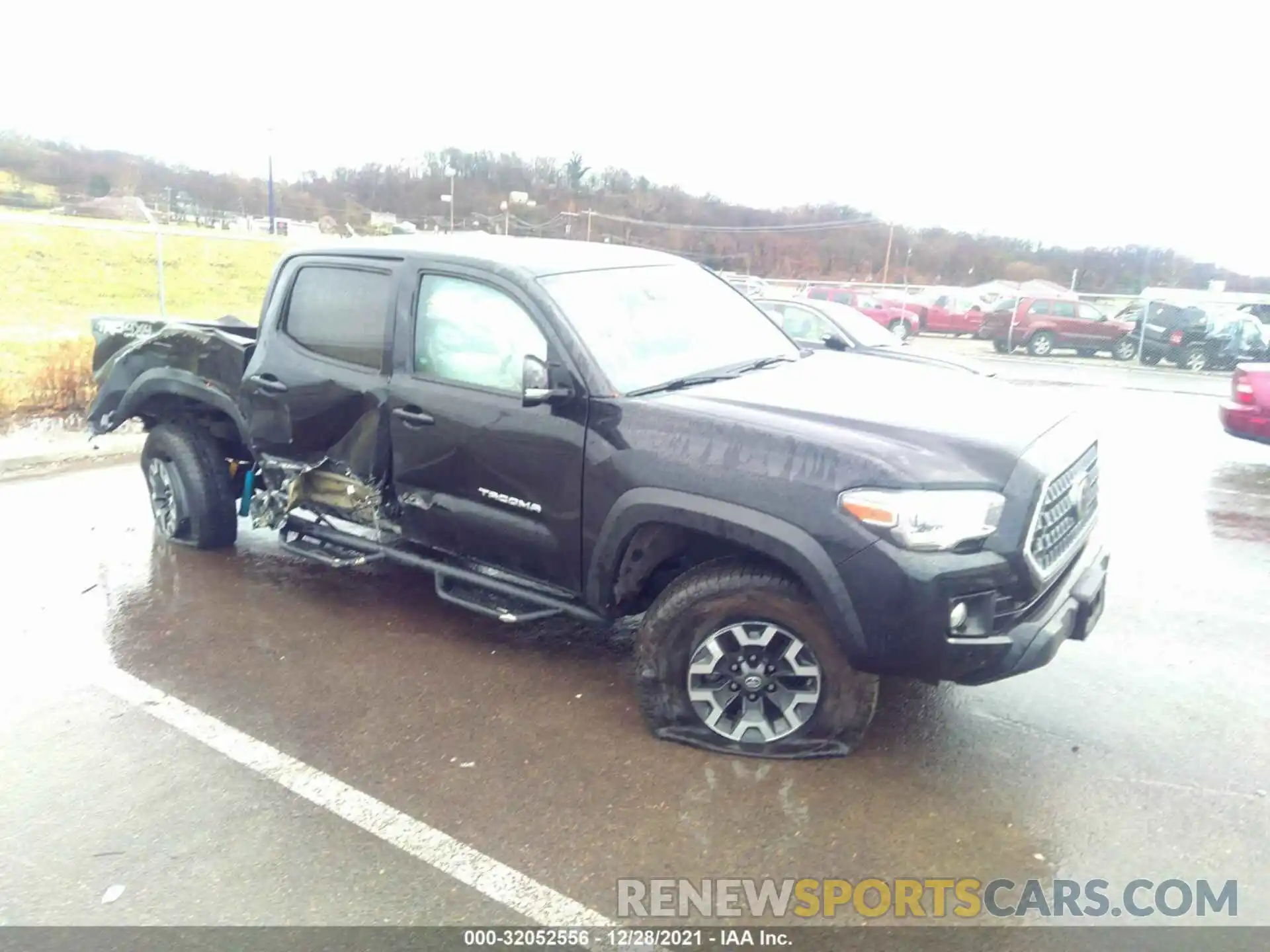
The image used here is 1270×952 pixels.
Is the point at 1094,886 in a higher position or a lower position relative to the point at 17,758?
higher

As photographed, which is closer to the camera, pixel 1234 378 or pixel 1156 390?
pixel 1234 378

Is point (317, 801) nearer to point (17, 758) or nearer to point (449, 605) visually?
point (17, 758)

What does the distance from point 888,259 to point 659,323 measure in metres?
45.2

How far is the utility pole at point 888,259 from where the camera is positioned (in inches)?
1789

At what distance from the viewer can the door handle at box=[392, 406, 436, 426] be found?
4461 millimetres

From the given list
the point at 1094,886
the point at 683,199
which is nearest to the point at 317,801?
the point at 1094,886

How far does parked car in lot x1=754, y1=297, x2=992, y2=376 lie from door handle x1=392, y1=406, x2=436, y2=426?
5.11 metres

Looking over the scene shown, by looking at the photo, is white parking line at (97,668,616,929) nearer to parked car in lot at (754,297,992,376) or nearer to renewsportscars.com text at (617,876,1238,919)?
renewsportscars.com text at (617,876,1238,919)

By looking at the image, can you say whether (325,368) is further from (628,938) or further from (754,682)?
(628,938)

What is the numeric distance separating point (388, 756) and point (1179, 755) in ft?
10.1

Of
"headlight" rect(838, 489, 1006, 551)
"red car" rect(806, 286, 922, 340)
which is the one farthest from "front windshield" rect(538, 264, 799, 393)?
"red car" rect(806, 286, 922, 340)

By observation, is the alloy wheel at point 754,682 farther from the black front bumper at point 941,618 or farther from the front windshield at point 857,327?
the front windshield at point 857,327

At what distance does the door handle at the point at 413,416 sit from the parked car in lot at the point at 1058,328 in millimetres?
21471

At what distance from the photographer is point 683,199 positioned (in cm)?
4412
